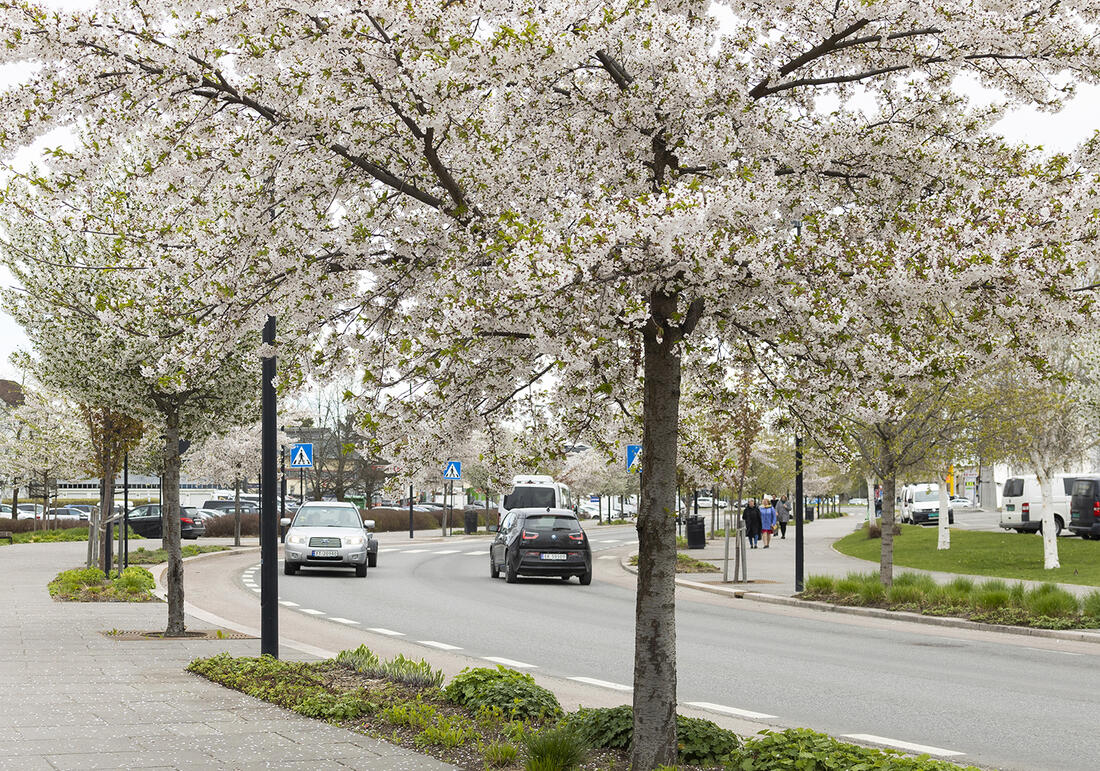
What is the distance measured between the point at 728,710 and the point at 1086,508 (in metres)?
31.7

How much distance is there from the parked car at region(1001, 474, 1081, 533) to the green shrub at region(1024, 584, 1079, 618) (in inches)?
947

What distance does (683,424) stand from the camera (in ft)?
27.7

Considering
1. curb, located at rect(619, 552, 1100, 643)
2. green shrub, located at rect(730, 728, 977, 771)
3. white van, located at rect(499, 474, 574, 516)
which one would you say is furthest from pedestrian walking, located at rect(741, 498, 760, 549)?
green shrub, located at rect(730, 728, 977, 771)

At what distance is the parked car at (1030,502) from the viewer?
40125mm

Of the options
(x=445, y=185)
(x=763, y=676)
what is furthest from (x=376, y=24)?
(x=763, y=676)

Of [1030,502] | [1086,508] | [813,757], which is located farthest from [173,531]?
[1030,502]

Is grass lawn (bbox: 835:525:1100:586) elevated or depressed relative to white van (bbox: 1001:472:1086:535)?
Result: depressed

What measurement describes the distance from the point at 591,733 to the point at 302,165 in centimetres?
385

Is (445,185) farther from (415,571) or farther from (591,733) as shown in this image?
(415,571)

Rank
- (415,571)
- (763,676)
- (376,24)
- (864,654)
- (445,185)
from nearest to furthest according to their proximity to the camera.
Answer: (376,24) < (445,185) < (763,676) < (864,654) < (415,571)

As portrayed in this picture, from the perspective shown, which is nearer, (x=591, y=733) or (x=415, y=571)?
(x=591, y=733)

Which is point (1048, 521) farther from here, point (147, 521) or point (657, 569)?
point (147, 521)

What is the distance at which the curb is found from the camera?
1567 centimetres

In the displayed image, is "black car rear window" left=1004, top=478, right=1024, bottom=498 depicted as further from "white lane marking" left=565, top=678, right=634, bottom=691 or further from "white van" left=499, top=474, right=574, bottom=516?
"white lane marking" left=565, top=678, right=634, bottom=691
